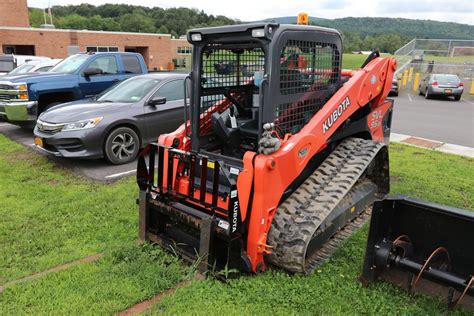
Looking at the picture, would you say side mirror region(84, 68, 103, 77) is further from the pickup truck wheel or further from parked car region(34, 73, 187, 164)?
the pickup truck wheel

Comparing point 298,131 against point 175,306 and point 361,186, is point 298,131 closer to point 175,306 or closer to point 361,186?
point 361,186

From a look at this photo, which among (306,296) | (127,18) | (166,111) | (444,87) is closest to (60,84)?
(166,111)

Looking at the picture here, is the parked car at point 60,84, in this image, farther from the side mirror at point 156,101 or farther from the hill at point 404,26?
the hill at point 404,26

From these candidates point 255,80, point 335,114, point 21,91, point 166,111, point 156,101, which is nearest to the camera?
point 335,114

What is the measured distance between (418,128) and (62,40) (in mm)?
Answer: 37726

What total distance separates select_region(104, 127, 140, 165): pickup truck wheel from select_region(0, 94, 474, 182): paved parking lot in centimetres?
14

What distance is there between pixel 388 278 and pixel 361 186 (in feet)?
5.56

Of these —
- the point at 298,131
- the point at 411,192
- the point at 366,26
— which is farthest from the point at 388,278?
the point at 366,26

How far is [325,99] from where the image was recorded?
4.35 meters

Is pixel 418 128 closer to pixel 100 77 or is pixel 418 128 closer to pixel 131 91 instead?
pixel 131 91

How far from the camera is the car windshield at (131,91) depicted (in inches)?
301

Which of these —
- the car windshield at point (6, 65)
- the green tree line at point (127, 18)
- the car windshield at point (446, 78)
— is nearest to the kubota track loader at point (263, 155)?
the car windshield at point (6, 65)

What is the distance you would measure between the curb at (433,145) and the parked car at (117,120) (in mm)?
5514

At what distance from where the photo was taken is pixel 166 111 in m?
7.77
